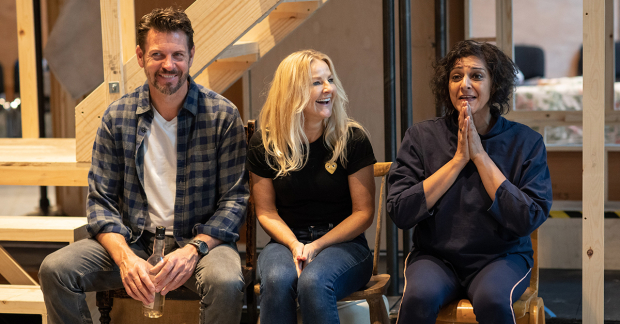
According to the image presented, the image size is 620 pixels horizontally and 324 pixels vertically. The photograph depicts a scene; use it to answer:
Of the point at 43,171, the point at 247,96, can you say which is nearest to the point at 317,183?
the point at 43,171

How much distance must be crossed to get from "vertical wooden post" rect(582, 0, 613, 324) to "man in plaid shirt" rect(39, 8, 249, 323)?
53.6 inches

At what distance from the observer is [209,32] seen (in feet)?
8.61

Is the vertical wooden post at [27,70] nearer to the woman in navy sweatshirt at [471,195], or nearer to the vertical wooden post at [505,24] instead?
the woman in navy sweatshirt at [471,195]

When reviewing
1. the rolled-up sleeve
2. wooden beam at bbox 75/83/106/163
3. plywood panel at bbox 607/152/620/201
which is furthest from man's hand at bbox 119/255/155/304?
plywood panel at bbox 607/152/620/201

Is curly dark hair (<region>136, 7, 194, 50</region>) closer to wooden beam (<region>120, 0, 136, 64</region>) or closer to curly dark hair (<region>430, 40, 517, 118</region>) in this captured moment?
wooden beam (<region>120, 0, 136, 64</region>)

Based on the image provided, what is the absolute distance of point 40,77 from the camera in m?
4.13

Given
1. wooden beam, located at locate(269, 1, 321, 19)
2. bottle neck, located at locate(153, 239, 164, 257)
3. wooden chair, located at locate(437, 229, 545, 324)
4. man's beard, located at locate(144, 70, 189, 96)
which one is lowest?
wooden chair, located at locate(437, 229, 545, 324)

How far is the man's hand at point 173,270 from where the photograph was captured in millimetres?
2000

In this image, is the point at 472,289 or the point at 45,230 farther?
the point at 45,230

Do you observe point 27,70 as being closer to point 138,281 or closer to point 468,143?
point 138,281

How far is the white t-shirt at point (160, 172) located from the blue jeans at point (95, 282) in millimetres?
241

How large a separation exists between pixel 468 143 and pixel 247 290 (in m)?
1.06

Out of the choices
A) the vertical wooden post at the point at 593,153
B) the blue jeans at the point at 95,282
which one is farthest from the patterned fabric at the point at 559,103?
the blue jeans at the point at 95,282

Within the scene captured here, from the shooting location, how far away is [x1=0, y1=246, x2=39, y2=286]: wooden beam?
111 inches
